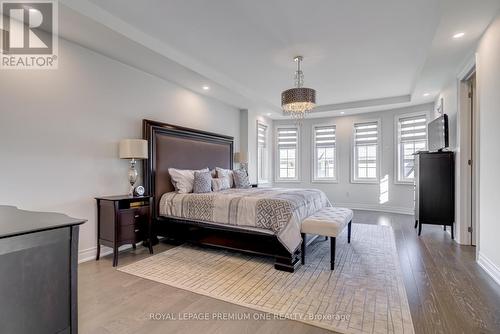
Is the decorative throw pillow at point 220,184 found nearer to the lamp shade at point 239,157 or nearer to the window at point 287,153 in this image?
the lamp shade at point 239,157

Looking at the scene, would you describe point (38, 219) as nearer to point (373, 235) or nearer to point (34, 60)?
point (34, 60)

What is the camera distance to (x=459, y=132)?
3898mm

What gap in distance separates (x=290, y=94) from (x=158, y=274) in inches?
116

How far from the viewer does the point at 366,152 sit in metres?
7.30

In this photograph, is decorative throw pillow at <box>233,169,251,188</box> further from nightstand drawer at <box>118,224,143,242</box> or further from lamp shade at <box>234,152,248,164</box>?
nightstand drawer at <box>118,224,143,242</box>

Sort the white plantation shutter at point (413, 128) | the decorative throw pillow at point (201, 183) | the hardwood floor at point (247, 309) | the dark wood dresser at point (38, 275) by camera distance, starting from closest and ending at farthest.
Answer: the dark wood dresser at point (38, 275), the hardwood floor at point (247, 309), the decorative throw pillow at point (201, 183), the white plantation shutter at point (413, 128)

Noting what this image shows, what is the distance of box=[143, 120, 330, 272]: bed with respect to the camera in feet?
10.1

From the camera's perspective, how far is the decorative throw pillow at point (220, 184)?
4559mm

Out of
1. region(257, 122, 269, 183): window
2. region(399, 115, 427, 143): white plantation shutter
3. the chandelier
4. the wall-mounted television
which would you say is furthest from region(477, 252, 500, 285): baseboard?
region(257, 122, 269, 183): window

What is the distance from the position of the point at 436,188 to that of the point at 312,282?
3091 mm

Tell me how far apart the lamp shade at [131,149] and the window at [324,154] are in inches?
221

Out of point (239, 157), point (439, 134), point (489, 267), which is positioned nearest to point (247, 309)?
point (489, 267)

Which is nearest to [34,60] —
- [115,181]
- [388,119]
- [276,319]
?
[115,181]

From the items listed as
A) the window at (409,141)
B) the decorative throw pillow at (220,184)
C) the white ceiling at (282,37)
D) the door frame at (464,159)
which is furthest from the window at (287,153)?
the door frame at (464,159)
